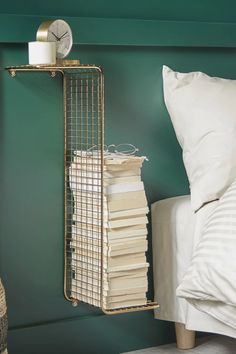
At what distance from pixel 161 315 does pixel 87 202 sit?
1.78ft

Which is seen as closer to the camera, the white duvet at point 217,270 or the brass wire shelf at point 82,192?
the white duvet at point 217,270

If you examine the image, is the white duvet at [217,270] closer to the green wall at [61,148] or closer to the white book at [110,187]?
the white book at [110,187]

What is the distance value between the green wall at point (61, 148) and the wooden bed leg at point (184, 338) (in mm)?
114

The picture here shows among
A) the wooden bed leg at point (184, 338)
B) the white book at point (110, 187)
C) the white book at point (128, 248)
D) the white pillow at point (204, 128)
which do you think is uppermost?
the white pillow at point (204, 128)

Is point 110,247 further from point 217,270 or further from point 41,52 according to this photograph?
point 41,52

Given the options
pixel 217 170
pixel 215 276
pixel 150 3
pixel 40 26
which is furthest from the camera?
pixel 150 3

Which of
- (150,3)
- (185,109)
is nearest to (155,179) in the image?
(185,109)

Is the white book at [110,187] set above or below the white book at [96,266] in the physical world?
above

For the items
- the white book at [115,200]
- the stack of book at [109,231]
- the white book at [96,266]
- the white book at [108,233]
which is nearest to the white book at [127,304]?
the stack of book at [109,231]

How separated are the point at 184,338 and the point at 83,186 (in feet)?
2.32

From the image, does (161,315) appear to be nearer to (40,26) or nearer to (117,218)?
(117,218)

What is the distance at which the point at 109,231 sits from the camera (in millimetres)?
2881

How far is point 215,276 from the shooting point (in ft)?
8.16

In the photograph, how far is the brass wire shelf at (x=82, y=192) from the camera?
9.45 ft
